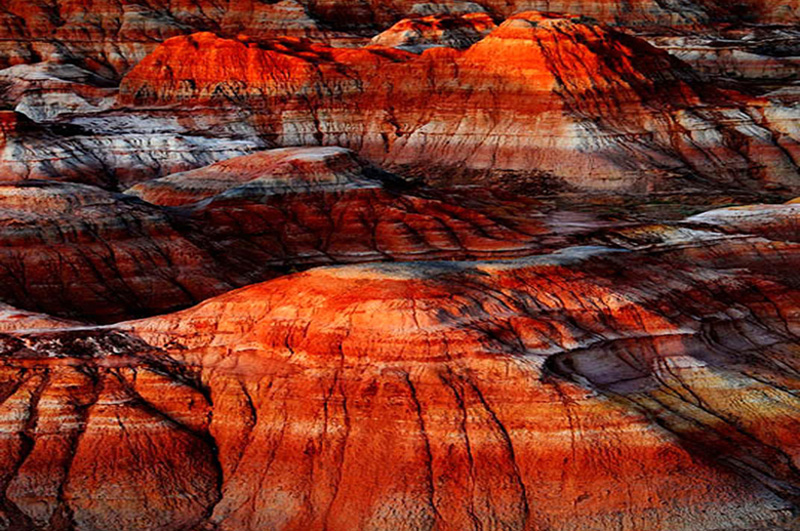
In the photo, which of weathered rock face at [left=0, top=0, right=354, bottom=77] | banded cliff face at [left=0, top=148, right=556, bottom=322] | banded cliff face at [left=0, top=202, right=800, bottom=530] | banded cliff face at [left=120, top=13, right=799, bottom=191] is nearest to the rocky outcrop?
banded cliff face at [left=0, top=148, right=556, bottom=322]

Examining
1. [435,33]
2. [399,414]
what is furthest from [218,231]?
[435,33]

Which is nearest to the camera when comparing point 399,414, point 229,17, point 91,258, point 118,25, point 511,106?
point 399,414

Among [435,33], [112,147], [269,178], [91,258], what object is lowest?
[435,33]

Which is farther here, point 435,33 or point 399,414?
point 435,33

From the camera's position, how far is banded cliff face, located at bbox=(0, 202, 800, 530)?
2622 cm

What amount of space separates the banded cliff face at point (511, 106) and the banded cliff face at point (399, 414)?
32804 millimetres

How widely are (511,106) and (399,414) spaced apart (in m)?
41.2

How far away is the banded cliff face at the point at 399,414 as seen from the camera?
86.0ft

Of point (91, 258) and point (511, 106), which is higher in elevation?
point (91, 258)

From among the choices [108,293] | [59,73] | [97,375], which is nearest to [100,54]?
[59,73]

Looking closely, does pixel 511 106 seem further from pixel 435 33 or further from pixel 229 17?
pixel 229 17

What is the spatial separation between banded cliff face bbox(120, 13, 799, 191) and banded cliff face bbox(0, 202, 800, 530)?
32804 mm

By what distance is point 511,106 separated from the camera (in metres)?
66.8

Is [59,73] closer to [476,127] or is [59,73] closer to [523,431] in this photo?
[476,127]
